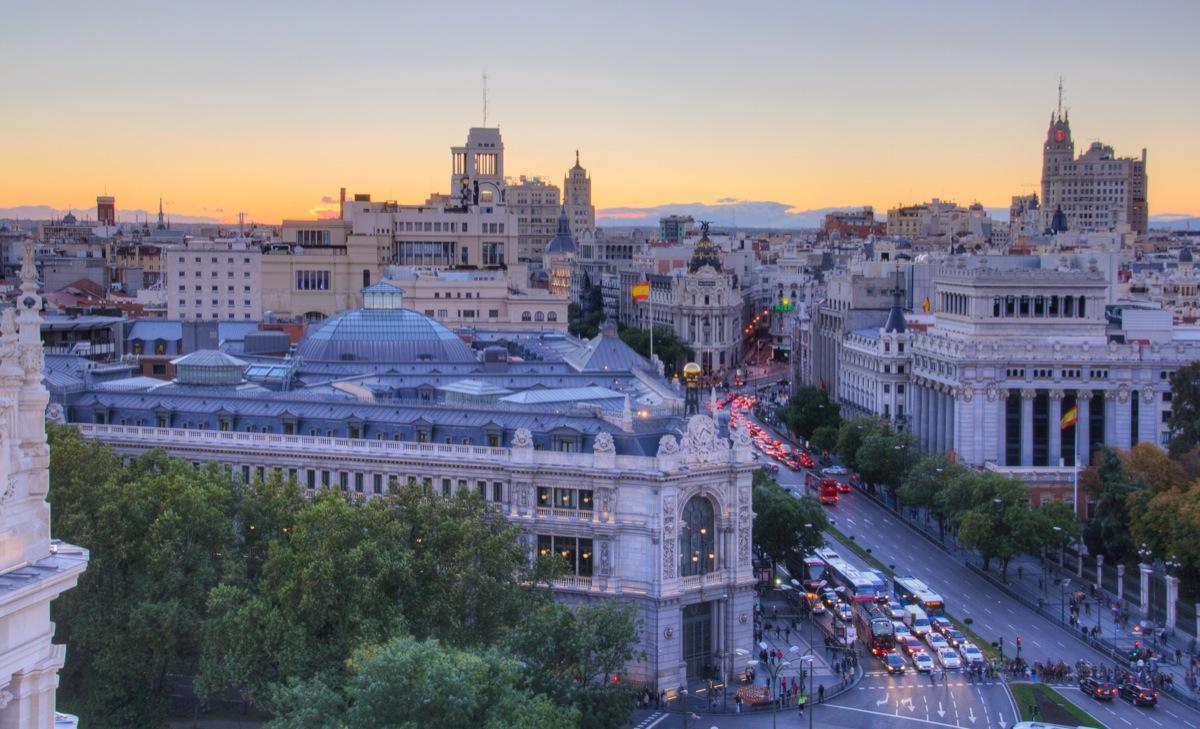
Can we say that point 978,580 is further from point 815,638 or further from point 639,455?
point 639,455

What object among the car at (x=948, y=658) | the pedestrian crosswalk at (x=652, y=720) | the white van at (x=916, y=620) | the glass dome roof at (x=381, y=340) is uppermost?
the glass dome roof at (x=381, y=340)

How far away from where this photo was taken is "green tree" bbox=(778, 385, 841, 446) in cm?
18262

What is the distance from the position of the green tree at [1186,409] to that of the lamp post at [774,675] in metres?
48.8

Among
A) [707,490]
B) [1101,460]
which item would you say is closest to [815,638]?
[707,490]

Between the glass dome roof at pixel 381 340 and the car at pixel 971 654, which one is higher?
the glass dome roof at pixel 381 340

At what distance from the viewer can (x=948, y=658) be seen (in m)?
98.3

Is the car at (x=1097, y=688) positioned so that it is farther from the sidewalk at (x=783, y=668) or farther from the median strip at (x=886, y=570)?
the sidewalk at (x=783, y=668)

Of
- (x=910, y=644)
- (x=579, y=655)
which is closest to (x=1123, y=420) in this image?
(x=910, y=644)

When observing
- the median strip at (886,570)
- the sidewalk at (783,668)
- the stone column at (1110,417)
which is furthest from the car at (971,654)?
the stone column at (1110,417)

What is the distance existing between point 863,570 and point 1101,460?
A: 2379cm

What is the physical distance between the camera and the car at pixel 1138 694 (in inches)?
3578

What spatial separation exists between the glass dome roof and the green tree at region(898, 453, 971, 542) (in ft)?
123

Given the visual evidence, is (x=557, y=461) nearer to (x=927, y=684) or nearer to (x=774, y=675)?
(x=774, y=675)

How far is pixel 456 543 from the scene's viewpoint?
85125 mm
